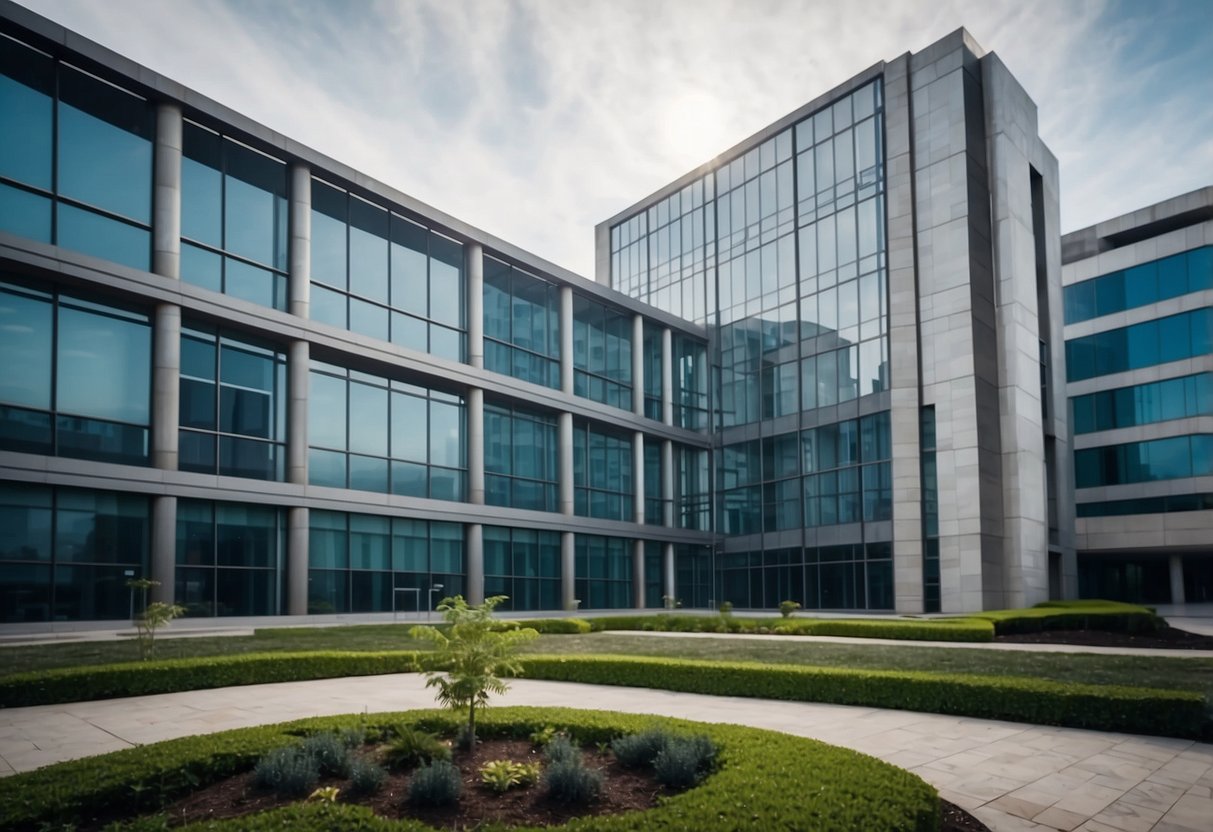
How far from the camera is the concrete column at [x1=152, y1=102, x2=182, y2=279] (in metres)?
29.0

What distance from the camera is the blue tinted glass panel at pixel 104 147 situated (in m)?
27.8

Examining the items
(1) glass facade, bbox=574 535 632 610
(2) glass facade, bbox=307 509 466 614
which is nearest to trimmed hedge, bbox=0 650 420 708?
(2) glass facade, bbox=307 509 466 614

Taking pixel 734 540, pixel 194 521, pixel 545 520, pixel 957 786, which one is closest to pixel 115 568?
pixel 194 521

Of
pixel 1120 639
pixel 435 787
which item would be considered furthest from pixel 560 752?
pixel 1120 639

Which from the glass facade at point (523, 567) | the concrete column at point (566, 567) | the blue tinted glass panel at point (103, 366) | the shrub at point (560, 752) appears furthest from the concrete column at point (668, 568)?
the shrub at point (560, 752)

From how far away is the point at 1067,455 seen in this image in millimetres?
45656

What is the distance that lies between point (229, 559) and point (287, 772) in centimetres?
2525

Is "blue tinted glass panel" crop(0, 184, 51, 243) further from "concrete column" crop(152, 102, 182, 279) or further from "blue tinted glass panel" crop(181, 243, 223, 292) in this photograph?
"blue tinted glass panel" crop(181, 243, 223, 292)

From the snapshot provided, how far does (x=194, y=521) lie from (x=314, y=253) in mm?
12030

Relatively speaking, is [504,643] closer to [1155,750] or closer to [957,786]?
[957,786]

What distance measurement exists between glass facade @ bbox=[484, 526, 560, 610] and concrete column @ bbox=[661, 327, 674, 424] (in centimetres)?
1200

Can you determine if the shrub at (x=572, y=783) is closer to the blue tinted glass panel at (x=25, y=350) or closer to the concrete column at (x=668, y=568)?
the blue tinted glass panel at (x=25, y=350)

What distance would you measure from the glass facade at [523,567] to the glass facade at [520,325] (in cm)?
817

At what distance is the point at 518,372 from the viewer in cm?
4316
